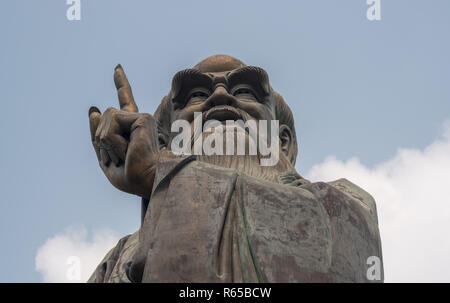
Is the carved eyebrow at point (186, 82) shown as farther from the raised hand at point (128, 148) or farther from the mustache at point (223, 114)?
the raised hand at point (128, 148)

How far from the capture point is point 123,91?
27.8 feet

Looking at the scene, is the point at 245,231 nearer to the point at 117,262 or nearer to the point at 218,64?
the point at 117,262

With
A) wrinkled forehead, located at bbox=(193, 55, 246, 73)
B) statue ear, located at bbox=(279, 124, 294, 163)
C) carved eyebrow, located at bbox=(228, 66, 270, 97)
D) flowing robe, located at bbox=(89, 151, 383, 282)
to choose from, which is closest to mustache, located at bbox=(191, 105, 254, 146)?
carved eyebrow, located at bbox=(228, 66, 270, 97)

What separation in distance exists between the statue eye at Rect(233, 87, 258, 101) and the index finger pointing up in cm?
146

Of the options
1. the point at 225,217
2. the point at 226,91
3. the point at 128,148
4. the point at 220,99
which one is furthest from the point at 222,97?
the point at 225,217

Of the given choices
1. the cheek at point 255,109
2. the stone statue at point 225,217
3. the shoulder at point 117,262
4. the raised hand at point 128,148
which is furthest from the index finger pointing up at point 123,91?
the shoulder at point 117,262

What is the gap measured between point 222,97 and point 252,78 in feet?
1.96

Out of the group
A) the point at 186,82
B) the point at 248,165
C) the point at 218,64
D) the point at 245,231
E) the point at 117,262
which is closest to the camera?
the point at 245,231

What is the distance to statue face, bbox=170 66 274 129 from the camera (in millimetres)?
9133

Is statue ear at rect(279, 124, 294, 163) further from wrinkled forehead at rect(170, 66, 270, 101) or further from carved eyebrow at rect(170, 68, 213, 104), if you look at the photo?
carved eyebrow at rect(170, 68, 213, 104)

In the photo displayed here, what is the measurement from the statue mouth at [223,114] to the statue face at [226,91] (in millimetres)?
178
